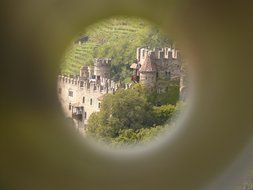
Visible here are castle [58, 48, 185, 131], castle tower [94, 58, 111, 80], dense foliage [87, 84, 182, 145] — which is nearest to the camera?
castle [58, 48, 185, 131]

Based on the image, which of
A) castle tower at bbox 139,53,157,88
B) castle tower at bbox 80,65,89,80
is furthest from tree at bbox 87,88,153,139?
castle tower at bbox 80,65,89,80

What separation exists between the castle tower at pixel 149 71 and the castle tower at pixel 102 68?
0.31m

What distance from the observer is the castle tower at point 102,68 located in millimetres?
4242

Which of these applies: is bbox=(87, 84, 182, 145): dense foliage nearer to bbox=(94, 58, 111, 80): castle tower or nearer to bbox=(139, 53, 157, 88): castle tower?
bbox=(139, 53, 157, 88): castle tower

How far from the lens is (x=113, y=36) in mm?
5074

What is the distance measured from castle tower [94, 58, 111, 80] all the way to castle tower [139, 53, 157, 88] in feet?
1.03

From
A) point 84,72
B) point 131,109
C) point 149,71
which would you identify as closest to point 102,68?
point 84,72

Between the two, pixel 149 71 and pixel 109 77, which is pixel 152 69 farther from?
pixel 109 77

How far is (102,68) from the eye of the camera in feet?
15.3

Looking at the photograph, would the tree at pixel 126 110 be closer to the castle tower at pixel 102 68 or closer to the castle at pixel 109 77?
the castle at pixel 109 77

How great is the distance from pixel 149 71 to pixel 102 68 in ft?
1.92

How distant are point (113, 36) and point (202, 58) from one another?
161 inches

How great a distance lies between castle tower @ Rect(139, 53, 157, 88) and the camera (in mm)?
4086

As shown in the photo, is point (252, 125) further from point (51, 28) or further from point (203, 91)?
point (51, 28)
